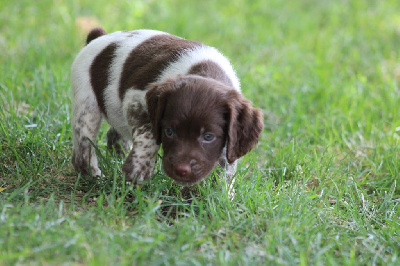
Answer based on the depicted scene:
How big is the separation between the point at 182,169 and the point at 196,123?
0.34m

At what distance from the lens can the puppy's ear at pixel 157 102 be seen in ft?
12.7

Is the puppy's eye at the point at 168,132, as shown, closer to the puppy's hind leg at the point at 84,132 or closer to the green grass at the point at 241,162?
the green grass at the point at 241,162

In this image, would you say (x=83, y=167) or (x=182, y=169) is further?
(x=83, y=167)

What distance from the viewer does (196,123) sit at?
12.4 feet

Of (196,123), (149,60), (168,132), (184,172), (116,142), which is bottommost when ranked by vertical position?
(116,142)

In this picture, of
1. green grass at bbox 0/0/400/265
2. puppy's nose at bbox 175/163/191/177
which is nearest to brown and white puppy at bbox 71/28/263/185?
puppy's nose at bbox 175/163/191/177

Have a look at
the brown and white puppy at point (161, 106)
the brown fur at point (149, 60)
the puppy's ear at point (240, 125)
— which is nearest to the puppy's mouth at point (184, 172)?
the brown and white puppy at point (161, 106)

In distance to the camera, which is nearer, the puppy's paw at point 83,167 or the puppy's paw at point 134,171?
the puppy's paw at point 134,171

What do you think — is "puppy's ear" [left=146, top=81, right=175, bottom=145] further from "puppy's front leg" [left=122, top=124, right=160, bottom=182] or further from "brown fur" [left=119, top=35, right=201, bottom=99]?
"brown fur" [left=119, top=35, right=201, bottom=99]

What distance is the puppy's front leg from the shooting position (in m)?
4.15

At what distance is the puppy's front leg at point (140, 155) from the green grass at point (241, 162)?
12cm

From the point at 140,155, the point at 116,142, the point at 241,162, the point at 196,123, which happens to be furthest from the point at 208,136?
the point at 116,142

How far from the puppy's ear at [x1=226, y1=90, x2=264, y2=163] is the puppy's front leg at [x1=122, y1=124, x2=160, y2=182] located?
0.62m

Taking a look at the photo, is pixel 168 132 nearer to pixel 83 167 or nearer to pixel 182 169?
pixel 182 169
